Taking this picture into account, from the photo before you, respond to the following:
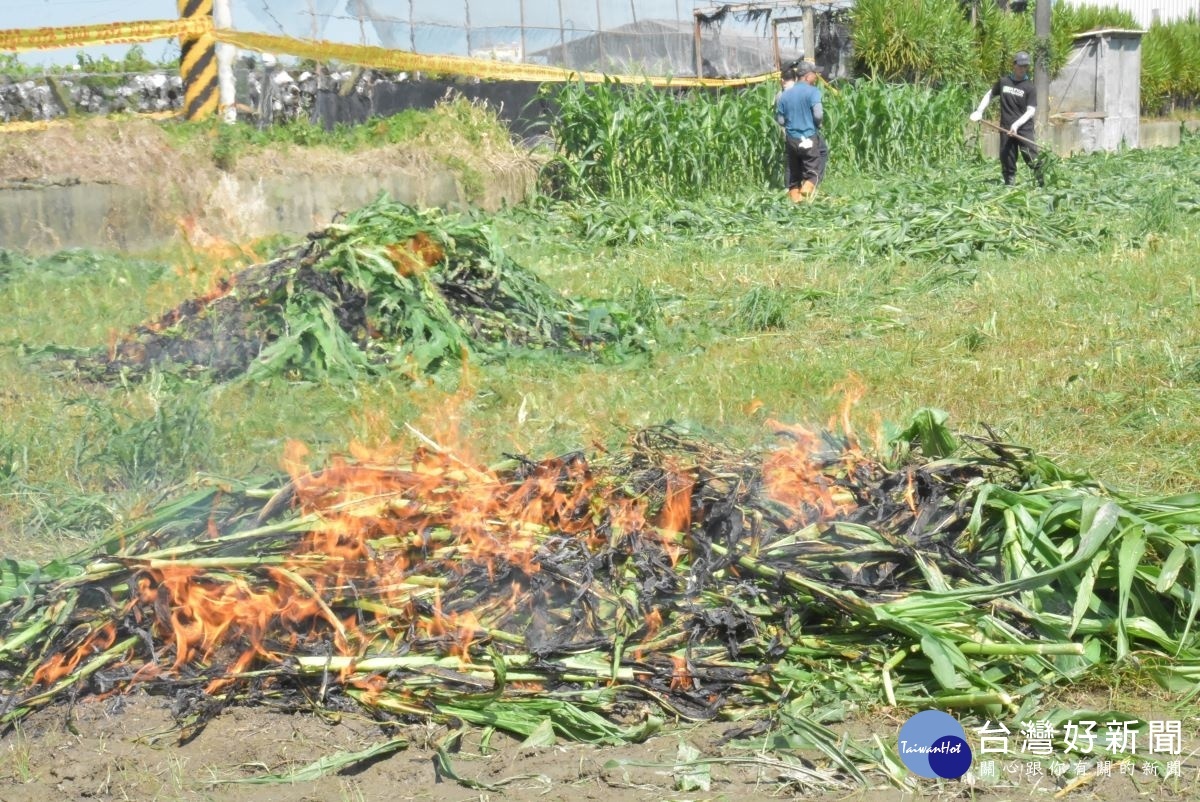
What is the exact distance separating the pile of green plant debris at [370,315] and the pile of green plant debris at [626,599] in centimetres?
281

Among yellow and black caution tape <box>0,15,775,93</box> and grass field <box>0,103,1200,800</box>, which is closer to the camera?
grass field <box>0,103,1200,800</box>

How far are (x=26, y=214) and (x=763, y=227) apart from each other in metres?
6.77

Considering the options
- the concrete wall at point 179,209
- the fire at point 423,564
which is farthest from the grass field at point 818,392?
the concrete wall at point 179,209

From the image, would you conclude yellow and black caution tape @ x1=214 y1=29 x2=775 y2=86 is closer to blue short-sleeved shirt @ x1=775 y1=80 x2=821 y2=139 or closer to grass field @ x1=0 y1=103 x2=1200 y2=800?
blue short-sleeved shirt @ x1=775 y1=80 x2=821 y2=139

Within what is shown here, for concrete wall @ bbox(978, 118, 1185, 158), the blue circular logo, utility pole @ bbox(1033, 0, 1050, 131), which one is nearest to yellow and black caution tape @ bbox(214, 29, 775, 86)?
Result: utility pole @ bbox(1033, 0, 1050, 131)

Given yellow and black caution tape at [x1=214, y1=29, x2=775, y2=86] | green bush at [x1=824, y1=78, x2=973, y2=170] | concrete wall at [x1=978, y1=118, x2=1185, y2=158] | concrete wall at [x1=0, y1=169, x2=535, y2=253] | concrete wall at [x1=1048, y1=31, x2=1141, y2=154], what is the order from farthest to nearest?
concrete wall at [x1=1048, y1=31, x2=1141, y2=154], concrete wall at [x1=978, y1=118, x2=1185, y2=158], green bush at [x1=824, y1=78, x2=973, y2=170], yellow and black caution tape at [x1=214, y1=29, x2=775, y2=86], concrete wall at [x1=0, y1=169, x2=535, y2=253]

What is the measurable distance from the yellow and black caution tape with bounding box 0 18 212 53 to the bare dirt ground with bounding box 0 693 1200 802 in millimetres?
11056

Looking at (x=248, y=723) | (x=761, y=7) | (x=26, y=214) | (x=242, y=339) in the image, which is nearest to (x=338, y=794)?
(x=248, y=723)

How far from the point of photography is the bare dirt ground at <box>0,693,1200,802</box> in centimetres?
300

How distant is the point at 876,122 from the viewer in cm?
1941

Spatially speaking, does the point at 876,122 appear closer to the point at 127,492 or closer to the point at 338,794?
the point at 127,492

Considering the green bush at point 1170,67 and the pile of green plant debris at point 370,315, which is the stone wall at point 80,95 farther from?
the green bush at point 1170,67

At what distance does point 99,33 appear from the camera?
13.4 m

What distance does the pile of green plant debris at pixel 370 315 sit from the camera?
22.6 ft
